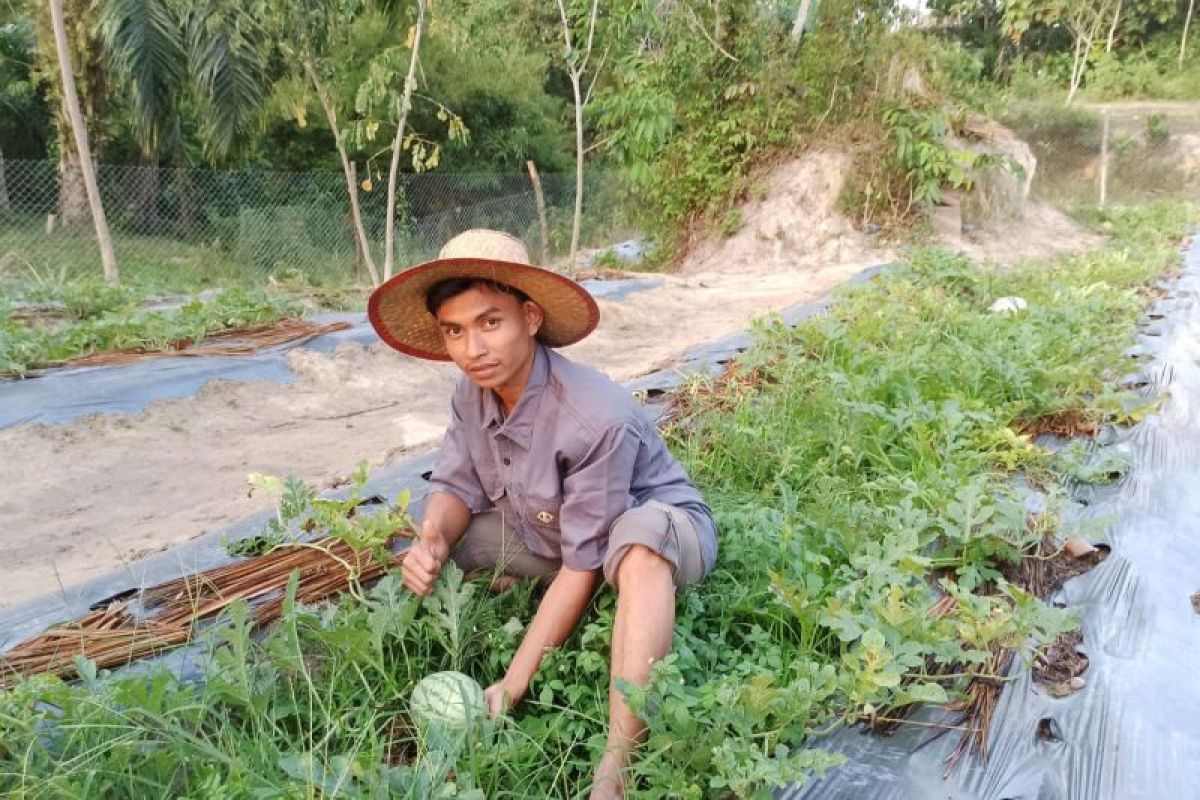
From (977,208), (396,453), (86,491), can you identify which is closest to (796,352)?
(396,453)

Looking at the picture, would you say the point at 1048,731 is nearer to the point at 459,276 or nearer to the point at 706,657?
the point at 706,657

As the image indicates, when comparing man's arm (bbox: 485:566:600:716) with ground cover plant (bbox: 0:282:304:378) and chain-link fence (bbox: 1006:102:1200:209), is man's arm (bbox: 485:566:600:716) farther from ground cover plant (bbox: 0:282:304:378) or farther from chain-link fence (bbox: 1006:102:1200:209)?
chain-link fence (bbox: 1006:102:1200:209)

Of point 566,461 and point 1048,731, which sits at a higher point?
point 566,461

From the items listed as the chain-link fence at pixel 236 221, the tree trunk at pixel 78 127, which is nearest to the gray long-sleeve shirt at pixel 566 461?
the tree trunk at pixel 78 127

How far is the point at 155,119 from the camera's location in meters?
13.9

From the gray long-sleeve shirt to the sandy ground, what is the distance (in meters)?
1.27

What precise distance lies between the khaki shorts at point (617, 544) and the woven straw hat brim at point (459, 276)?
0.47 meters

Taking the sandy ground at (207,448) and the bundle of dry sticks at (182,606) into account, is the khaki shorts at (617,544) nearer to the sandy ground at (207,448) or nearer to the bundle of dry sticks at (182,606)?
the bundle of dry sticks at (182,606)

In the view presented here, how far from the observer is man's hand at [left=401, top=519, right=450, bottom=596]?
1943 mm

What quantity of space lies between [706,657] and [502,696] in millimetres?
484

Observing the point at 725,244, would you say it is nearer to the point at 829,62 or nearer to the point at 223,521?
the point at 829,62

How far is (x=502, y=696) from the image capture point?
5.63 feet

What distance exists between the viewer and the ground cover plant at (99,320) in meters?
4.99

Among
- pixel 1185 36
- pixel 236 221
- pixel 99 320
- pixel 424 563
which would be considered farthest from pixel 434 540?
pixel 1185 36
